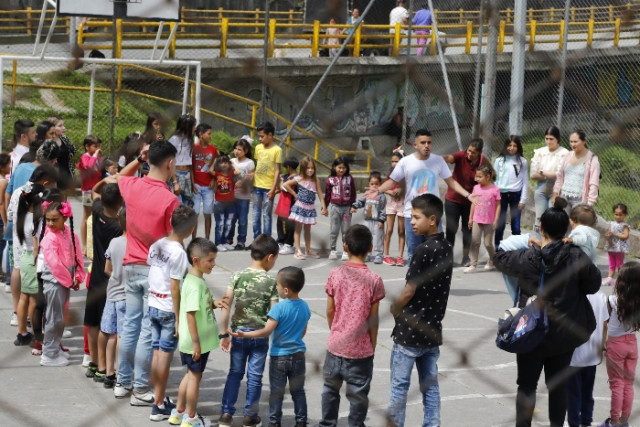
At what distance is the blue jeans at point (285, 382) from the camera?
198 inches

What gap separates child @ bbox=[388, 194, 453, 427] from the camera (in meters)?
4.77

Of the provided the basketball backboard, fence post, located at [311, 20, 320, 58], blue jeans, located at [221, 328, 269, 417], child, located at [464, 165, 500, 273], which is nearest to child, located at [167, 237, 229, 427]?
blue jeans, located at [221, 328, 269, 417]

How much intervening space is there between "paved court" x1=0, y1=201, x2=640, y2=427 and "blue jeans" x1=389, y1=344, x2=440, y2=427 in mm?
182

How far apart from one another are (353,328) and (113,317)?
146 centimetres

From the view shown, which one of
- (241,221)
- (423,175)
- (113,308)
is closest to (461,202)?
(241,221)

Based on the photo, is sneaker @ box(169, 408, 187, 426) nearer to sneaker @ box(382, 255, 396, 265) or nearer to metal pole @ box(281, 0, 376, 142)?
metal pole @ box(281, 0, 376, 142)

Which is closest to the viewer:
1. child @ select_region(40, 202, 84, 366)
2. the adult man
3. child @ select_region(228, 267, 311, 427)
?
the adult man

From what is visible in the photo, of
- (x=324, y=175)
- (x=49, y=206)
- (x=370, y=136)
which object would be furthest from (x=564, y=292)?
(x=324, y=175)

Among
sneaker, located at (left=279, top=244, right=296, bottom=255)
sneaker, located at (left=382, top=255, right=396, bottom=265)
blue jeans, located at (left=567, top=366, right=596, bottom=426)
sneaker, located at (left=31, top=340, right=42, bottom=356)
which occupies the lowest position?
sneaker, located at (left=382, top=255, right=396, bottom=265)

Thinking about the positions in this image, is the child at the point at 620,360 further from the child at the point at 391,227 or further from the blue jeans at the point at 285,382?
the child at the point at 391,227

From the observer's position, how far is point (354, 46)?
3.06 meters

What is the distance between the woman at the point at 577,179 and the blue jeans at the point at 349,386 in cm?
148

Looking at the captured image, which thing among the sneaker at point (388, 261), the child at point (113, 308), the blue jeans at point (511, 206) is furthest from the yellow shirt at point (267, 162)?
the blue jeans at point (511, 206)

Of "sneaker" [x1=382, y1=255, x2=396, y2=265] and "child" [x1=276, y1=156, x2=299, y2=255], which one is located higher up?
"child" [x1=276, y1=156, x2=299, y2=255]
